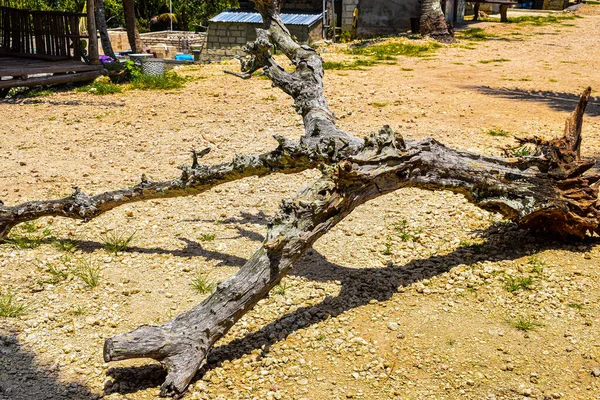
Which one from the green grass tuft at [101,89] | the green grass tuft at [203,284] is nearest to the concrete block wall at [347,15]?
the green grass tuft at [101,89]

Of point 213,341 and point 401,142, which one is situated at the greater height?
point 401,142

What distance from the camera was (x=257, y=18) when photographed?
2159 centimetres

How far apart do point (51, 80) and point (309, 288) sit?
10837mm

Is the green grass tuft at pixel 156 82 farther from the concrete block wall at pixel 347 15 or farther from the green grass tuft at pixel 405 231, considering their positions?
the concrete block wall at pixel 347 15

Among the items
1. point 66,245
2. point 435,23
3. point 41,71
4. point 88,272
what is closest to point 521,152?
point 88,272

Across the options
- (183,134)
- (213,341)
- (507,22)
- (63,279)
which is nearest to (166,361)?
(213,341)

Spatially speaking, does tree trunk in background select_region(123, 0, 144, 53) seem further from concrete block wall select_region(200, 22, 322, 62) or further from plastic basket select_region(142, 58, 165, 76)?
plastic basket select_region(142, 58, 165, 76)

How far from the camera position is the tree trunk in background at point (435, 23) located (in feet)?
61.7

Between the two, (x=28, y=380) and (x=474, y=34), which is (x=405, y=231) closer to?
(x=28, y=380)

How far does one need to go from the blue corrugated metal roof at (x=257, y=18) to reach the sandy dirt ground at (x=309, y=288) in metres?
12.0

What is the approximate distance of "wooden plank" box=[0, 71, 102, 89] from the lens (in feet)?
43.1

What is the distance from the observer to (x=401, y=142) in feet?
15.2

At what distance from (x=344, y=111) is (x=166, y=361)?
7.19 meters

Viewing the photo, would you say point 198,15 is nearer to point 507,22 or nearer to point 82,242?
point 507,22
